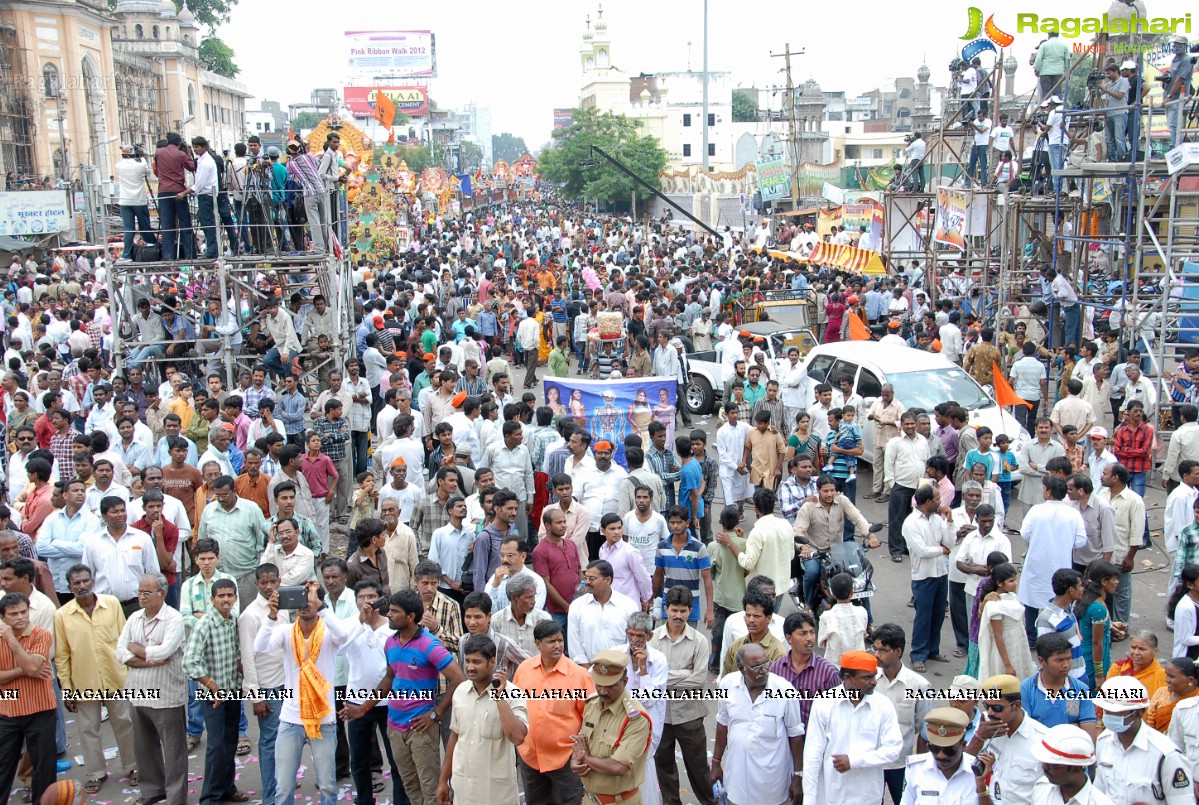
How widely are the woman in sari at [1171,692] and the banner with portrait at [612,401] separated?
6.56m

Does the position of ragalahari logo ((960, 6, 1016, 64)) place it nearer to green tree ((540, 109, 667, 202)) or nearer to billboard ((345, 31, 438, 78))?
green tree ((540, 109, 667, 202))

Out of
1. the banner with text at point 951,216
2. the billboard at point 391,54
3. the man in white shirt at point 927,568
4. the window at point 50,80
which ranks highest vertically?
the billboard at point 391,54

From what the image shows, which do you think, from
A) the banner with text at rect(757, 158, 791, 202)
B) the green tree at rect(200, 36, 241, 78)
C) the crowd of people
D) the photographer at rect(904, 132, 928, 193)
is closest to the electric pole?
the banner with text at rect(757, 158, 791, 202)

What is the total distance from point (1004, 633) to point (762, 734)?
1769 mm

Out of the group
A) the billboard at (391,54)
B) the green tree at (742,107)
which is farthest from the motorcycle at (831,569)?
the billboard at (391,54)

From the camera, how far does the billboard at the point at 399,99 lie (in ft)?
395

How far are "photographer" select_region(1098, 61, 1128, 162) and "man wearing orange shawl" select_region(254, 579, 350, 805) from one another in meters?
12.6

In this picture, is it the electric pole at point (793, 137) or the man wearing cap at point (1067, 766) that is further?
the electric pole at point (793, 137)

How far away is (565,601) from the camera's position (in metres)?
7.33

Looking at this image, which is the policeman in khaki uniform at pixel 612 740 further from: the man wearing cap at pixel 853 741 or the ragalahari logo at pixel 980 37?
the ragalahari logo at pixel 980 37

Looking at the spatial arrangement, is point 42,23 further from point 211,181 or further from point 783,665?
point 783,665

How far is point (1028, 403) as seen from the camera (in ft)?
43.5

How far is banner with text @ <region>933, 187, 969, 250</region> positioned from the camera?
19219mm

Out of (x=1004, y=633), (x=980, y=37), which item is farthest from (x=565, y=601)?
(x=980, y=37)
